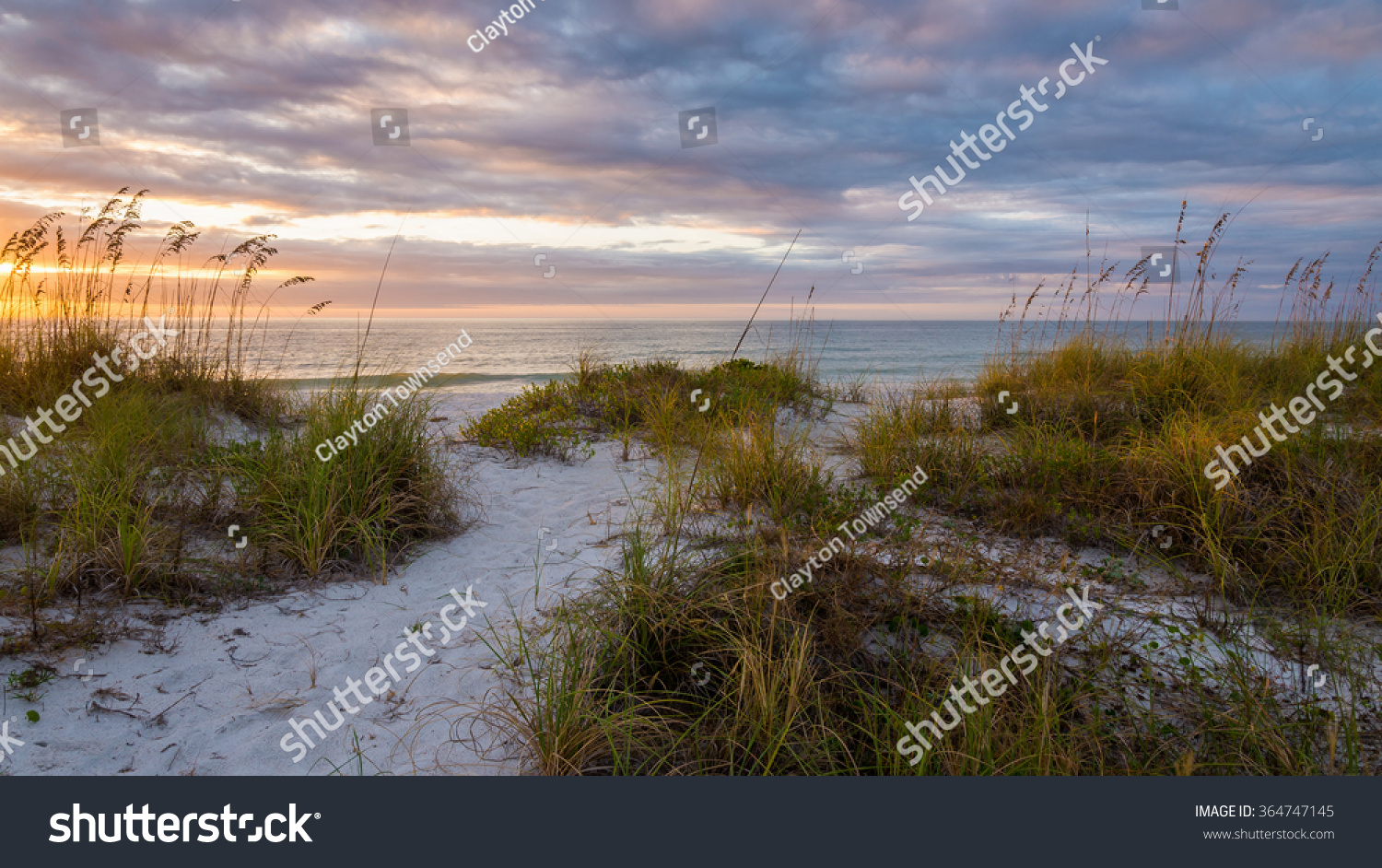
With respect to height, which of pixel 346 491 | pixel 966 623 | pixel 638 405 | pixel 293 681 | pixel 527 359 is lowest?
pixel 293 681

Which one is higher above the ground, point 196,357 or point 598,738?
point 196,357

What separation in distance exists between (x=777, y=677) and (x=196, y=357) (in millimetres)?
7273

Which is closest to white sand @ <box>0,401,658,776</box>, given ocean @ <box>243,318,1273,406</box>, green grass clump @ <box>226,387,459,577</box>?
green grass clump @ <box>226,387,459,577</box>

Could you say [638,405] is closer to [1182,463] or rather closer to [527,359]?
[1182,463]

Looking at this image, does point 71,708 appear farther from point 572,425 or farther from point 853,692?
point 572,425

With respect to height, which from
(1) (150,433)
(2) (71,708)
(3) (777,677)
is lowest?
(2) (71,708)

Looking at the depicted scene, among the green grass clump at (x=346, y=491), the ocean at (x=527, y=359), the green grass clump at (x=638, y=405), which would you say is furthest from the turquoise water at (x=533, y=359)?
the green grass clump at (x=346, y=491)

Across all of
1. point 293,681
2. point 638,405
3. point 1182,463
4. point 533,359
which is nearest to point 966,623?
point 1182,463

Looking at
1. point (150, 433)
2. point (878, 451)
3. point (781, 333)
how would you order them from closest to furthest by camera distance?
point (150, 433) → point (878, 451) → point (781, 333)

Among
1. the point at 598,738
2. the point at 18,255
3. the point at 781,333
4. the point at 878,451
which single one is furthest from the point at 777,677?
the point at 781,333

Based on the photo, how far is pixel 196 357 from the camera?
265 inches

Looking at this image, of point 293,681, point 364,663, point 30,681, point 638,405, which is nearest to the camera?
point 30,681

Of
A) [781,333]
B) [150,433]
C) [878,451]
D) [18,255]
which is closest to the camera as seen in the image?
[150,433]

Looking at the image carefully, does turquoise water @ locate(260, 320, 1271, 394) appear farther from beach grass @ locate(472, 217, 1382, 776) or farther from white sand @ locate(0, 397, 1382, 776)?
beach grass @ locate(472, 217, 1382, 776)
